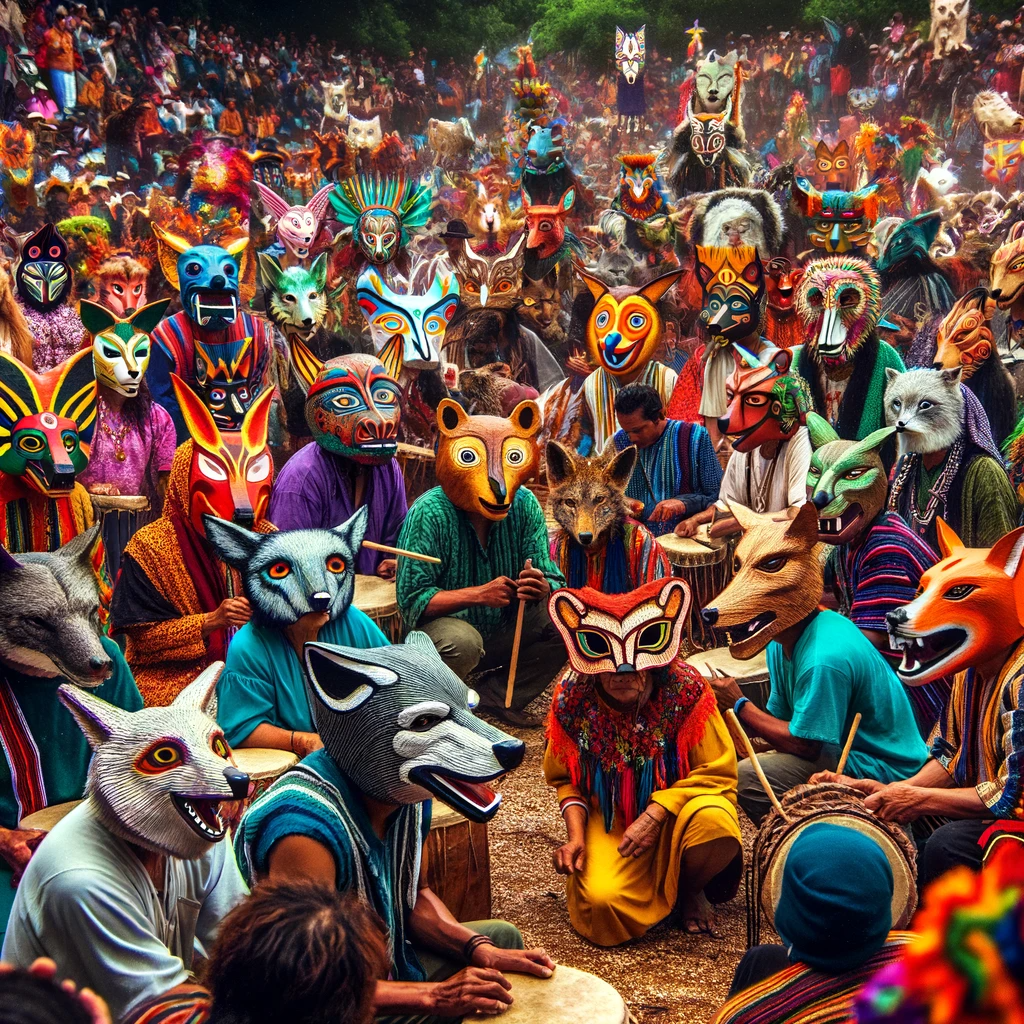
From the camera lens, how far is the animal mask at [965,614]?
3252 mm

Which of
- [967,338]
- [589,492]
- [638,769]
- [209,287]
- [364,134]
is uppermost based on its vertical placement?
[364,134]

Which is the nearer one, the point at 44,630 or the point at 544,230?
the point at 44,630

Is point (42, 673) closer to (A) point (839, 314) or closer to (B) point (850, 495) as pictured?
(B) point (850, 495)

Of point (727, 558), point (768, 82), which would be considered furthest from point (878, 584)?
point (768, 82)

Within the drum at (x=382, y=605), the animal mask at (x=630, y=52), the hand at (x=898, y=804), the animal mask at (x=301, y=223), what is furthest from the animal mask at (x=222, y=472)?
the animal mask at (x=630, y=52)

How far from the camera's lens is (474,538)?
17.1 feet

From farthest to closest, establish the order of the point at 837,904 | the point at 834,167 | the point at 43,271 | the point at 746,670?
the point at 834,167 → the point at 43,271 → the point at 746,670 → the point at 837,904

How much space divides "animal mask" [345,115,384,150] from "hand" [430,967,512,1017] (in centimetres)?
1839

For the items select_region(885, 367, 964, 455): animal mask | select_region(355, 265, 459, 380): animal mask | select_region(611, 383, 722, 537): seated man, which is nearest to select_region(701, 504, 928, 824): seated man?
select_region(885, 367, 964, 455): animal mask

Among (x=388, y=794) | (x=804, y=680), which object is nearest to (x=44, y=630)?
(x=388, y=794)

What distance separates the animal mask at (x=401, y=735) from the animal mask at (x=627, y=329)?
4.93 metres

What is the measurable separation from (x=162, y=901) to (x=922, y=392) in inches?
174

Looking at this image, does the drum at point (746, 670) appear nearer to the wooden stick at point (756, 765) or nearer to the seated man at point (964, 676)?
the wooden stick at point (756, 765)

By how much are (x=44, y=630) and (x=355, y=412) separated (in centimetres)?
247
